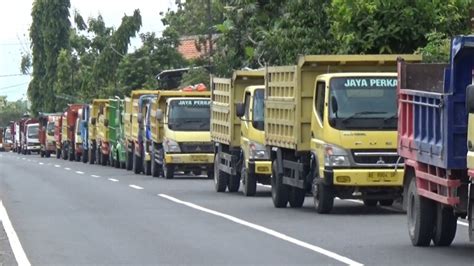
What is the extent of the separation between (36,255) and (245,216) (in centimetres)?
708

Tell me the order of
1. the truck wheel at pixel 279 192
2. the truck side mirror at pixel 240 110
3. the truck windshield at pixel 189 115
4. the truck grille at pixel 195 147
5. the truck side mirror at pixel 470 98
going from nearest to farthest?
the truck side mirror at pixel 470 98, the truck wheel at pixel 279 192, the truck side mirror at pixel 240 110, the truck grille at pixel 195 147, the truck windshield at pixel 189 115

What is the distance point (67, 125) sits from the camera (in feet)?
245

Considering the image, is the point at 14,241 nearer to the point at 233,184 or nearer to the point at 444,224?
the point at 444,224

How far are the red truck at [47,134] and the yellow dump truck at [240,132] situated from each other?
169 feet

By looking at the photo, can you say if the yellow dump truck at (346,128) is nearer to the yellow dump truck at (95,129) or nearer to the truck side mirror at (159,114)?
the truck side mirror at (159,114)

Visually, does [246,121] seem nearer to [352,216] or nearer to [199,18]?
[352,216]

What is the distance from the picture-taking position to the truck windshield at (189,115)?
131 ft

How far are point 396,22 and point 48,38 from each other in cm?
8482

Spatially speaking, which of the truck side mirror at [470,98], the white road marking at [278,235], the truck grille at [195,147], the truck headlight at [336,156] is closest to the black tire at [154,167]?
the truck grille at [195,147]

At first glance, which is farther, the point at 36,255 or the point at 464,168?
the point at 36,255

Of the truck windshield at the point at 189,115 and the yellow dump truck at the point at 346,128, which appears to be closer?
the yellow dump truck at the point at 346,128

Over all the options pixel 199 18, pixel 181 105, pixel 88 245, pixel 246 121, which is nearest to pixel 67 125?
pixel 199 18

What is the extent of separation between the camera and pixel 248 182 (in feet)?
98.6

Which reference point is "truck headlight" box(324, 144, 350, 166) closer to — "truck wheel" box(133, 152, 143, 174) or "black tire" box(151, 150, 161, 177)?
"black tire" box(151, 150, 161, 177)
